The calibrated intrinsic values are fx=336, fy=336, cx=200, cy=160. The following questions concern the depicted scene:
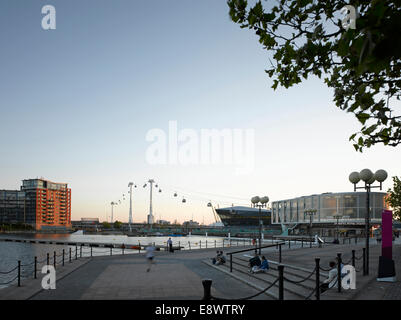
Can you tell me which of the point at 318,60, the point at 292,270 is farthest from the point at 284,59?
the point at 292,270

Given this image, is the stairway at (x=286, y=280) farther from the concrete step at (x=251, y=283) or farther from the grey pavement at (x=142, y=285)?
the grey pavement at (x=142, y=285)

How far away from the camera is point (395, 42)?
2.54 m

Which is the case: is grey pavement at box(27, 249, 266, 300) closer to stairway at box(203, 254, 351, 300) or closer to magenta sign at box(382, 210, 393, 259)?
stairway at box(203, 254, 351, 300)

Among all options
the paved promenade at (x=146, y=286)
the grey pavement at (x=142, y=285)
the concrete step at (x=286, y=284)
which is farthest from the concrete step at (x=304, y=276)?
the grey pavement at (x=142, y=285)

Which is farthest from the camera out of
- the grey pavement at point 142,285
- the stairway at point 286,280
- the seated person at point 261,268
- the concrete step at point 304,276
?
the seated person at point 261,268

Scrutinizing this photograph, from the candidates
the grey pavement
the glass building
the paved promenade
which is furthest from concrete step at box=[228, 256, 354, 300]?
the glass building

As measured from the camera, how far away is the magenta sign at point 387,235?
42.8 feet

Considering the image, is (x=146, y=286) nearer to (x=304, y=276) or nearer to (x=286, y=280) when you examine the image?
(x=286, y=280)

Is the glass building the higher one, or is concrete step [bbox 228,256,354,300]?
concrete step [bbox 228,256,354,300]

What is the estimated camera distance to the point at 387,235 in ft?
44.9

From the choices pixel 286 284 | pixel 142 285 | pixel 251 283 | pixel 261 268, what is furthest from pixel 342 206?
pixel 142 285

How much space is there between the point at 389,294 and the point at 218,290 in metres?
6.23

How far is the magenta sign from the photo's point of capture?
1304cm
